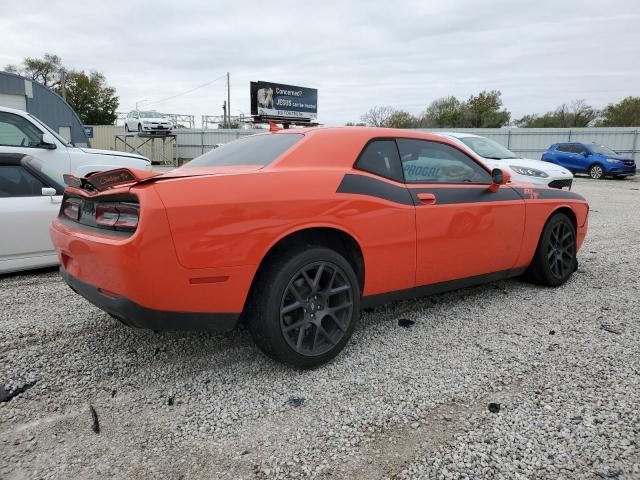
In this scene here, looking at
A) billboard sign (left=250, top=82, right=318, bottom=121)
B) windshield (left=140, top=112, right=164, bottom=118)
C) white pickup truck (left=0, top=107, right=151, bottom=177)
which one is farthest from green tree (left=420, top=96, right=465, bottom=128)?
white pickup truck (left=0, top=107, right=151, bottom=177)

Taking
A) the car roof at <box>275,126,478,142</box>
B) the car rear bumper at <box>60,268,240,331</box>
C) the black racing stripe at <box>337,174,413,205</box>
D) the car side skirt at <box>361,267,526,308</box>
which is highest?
the car roof at <box>275,126,478,142</box>

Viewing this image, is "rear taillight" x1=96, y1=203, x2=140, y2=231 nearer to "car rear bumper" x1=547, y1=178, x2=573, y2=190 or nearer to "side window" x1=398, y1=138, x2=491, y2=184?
"side window" x1=398, y1=138, x2=491, y2=184

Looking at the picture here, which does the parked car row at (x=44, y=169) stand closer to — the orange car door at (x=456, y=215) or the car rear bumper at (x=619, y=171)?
the orange car door at (x=456, y=215)

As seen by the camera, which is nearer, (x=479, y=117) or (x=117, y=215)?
(x=117, y=215)

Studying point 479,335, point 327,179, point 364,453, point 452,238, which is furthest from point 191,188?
point 479,335

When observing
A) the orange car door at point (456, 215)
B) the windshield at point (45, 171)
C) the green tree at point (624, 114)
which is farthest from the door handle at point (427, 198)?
the green tree at point (624, 114)

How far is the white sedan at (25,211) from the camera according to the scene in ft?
15.3

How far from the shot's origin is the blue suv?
796 inches

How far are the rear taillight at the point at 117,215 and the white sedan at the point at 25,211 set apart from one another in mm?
2600

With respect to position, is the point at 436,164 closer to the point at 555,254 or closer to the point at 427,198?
the point at 427,198

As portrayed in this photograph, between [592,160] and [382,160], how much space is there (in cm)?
2075

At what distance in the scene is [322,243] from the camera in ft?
9.72

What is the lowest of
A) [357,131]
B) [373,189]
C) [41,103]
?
[373,189]

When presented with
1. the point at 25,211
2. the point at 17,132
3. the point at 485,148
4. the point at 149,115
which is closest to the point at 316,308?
the point at 25,211
